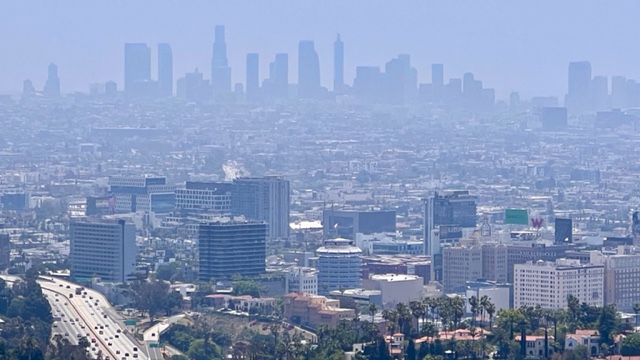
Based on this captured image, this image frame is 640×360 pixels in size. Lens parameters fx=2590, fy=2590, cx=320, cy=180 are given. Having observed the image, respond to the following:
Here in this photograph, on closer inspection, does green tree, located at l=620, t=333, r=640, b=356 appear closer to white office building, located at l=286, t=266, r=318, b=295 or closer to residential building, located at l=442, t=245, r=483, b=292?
residential building, located at l=442, t=245, r=483, b=292

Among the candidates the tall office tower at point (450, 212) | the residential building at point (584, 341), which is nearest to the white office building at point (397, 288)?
the tall office tower at point (450, 212)

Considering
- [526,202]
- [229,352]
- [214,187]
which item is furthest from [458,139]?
[229,352]

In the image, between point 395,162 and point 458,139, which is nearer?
point 395,162

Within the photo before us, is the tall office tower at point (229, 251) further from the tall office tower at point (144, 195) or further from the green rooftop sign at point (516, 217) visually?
the tall office tower at point (144, 195)

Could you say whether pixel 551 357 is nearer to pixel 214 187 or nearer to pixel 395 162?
pixel 214 187

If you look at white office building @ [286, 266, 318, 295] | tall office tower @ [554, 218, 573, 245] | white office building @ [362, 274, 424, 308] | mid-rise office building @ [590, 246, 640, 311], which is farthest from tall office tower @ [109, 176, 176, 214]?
mid-rise office building @ [590, 246, 640, 311]

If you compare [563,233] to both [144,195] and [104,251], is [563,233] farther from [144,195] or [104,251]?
[144,195]
